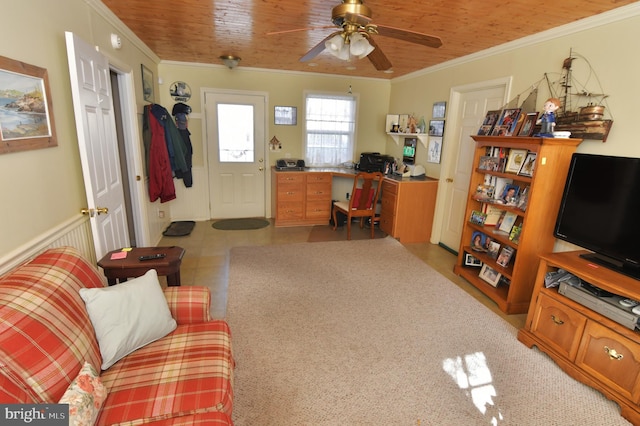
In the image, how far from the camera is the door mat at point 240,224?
4824 millimetres

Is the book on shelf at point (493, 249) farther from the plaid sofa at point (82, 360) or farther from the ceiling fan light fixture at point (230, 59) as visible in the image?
the ceiling fan light fixture at point (230, 59)

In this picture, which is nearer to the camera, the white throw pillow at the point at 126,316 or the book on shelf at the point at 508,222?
the white throw pillow at the point at 126,316

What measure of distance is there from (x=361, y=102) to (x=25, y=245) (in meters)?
4.81

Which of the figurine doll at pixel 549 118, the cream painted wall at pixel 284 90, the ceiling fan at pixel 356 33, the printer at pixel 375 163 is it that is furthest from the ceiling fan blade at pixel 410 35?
the cream painted wall at pixel 284 90

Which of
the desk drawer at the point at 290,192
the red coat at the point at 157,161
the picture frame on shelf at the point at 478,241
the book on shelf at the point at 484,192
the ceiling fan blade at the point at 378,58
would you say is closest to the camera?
→ the ceiling fan blade at the point at 378,58

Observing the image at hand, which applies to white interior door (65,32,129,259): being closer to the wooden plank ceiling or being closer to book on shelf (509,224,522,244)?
the wooden plank ceiling

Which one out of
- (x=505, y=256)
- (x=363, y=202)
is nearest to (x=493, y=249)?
(x=505, y=256)

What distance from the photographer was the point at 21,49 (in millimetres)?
1604

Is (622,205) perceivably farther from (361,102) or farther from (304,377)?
(361,102)

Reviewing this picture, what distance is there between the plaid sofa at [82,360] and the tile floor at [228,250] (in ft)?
3.73

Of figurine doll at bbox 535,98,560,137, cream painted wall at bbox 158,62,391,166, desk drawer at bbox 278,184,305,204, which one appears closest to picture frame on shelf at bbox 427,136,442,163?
cream painted wall at bbox 158,62,391,166

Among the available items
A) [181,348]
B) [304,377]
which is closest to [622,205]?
[304,377]

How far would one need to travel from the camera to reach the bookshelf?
244 centimetres

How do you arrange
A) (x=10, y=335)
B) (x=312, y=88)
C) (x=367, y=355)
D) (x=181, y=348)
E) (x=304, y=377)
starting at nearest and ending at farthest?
(x=10, y=335) < (x=181, y=348) < (x=304, y=377) < (x=367, y=355) < (x=312, y=88)
